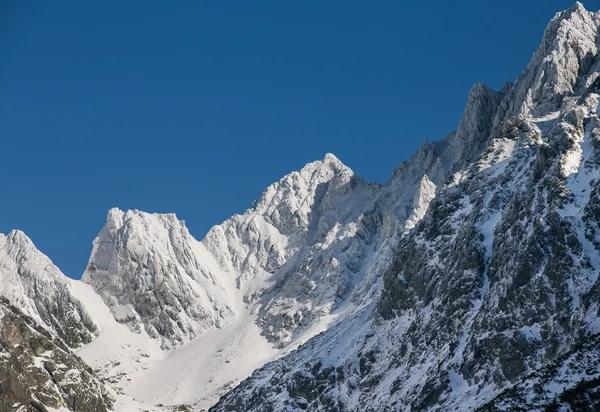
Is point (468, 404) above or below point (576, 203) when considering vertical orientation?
below

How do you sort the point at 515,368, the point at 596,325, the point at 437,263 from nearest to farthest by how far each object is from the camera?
the point at 596,325, the point at 515,368, the point at 437,263

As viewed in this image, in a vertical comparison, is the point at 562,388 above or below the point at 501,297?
below

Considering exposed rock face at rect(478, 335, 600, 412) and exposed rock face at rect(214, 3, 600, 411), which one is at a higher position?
exposed rock face at rect(214, 3, 600, 411)

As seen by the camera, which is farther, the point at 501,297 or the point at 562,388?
the point at 501,297

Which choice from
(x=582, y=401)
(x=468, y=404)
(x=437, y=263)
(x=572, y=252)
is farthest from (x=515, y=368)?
(x=582, y=401)

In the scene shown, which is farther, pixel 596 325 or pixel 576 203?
pixel 576 203

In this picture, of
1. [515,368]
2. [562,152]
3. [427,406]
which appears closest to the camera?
[515,368]

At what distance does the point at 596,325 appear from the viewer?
139 metres

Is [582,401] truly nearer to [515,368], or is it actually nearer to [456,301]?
[515,368]

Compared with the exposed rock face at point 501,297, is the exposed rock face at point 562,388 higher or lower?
lower

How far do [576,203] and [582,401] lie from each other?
84217 millimetres

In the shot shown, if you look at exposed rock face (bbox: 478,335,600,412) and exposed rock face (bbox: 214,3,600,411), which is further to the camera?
exposed rock face (bbox: 214,3,600,411)

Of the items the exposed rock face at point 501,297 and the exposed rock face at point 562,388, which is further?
the exposed rock face at point 501,297

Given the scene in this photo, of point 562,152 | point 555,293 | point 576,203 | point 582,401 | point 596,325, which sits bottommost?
point 582,401
